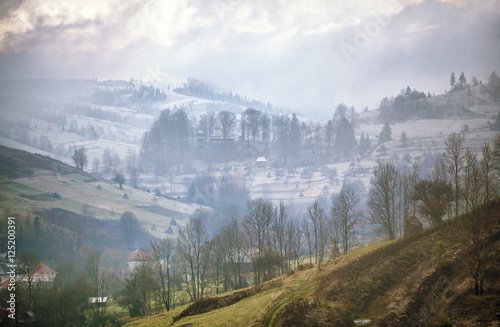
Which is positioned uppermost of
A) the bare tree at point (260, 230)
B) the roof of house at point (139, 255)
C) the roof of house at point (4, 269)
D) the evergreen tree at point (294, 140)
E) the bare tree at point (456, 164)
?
the evergreen tree at point (294, 140)

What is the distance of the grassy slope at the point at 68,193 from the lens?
97.4 metres

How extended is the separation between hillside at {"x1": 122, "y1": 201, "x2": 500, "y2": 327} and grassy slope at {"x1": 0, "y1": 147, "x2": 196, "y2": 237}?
260 ft

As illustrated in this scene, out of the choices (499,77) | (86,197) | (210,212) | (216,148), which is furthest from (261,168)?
(499,77)

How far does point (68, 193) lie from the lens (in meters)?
109

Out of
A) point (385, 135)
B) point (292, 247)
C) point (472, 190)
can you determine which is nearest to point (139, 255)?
point (292, 247)

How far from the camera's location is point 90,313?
140 ft

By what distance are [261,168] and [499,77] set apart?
13751 cm

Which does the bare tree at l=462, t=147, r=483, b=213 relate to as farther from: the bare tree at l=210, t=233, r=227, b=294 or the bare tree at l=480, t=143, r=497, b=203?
the bare tree at l=210, t=233, r=227, b=294

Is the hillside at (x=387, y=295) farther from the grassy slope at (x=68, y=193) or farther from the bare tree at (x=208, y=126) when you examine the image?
the bare tree at (x=208, y=126)

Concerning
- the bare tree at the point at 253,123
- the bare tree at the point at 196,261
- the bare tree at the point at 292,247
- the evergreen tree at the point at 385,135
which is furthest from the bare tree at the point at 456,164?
the bare tree at the point at 253,123

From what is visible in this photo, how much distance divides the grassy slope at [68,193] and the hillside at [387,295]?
260ft

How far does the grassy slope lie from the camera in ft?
320

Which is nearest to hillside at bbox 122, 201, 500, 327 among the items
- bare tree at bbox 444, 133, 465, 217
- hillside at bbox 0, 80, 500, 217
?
bare tree at bbox 444, 133, 465, 217

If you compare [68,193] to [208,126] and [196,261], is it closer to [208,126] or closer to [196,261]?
[196,261]
